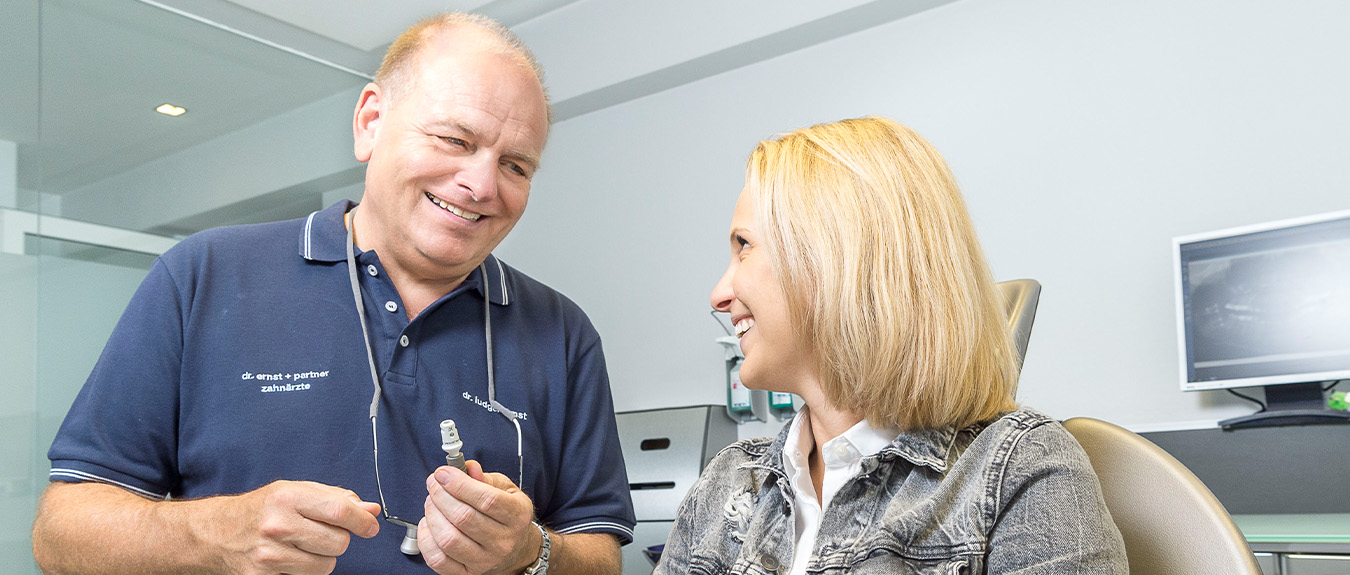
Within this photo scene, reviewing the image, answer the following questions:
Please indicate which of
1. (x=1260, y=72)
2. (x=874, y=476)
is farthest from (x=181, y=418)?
(x=1260, y=72)

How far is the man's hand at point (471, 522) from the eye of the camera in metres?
1.05

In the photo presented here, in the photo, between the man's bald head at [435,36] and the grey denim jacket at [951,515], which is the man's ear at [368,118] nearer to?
the man's bald head at [435,36]

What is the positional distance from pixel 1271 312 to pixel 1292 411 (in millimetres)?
278

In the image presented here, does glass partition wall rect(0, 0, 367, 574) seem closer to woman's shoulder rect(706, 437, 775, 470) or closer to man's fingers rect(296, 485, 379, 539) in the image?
man's fingers rect(296, 485, 379, 539)

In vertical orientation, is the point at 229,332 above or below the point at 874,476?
above

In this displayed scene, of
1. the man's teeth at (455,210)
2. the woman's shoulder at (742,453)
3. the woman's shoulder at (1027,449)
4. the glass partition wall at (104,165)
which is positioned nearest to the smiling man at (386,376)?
the man's teeth at (455,210)

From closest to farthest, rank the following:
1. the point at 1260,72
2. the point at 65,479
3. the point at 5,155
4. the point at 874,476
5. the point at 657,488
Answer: the point at 874,476 < the point at 65,479 < the point at 5,155 < the point at 1260,72 < the point at 657,488

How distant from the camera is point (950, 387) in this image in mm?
1019

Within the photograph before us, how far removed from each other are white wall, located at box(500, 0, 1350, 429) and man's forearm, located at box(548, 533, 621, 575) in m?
2.10

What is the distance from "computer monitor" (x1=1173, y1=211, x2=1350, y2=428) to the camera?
2.60 m

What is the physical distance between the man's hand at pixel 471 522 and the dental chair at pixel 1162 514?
642mm

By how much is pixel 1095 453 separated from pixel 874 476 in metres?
0.23

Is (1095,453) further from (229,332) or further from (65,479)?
(65,479)

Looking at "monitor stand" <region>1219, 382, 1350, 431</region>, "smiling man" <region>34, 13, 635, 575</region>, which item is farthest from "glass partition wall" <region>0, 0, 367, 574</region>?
"monitor stand" <region>1219, 382, 1350, 431</region>
